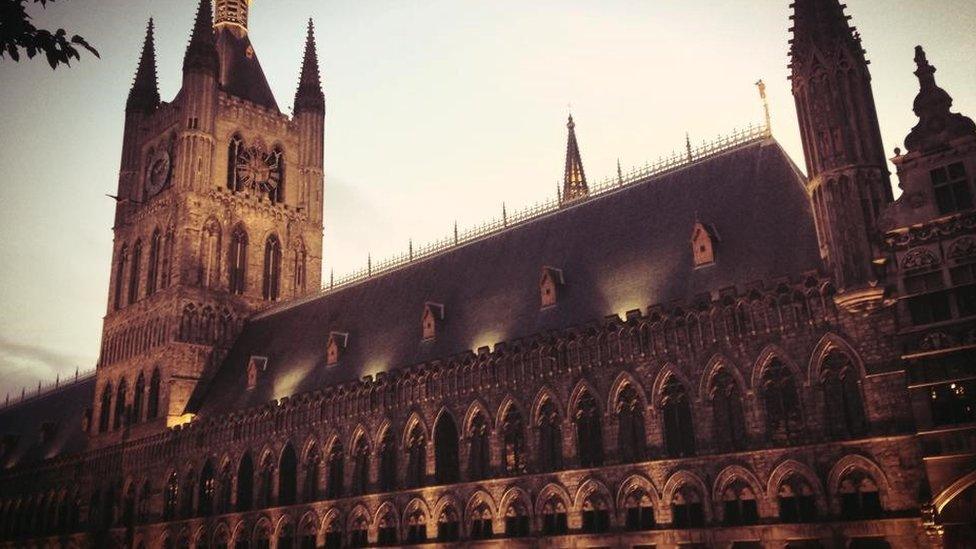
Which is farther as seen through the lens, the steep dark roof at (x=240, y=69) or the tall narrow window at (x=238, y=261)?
the steep dark roof at (x=240, y=69)

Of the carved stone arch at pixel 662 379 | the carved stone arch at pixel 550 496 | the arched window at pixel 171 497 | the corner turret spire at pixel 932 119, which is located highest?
the corner turret spire at pixel 932 119

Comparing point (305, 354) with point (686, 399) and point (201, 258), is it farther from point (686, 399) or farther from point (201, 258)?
point (686, 399)

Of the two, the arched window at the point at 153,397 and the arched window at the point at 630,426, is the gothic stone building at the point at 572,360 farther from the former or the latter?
the arched window at the point at 153,397

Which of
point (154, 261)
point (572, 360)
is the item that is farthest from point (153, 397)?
point (572, 360)

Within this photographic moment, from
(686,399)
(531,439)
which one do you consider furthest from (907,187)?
(531,439)

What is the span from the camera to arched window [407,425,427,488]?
36.1m

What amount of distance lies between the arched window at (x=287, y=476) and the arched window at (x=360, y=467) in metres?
4.38

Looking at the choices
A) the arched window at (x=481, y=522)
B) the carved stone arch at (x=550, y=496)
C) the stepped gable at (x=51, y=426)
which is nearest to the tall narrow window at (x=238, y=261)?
the stepped gable at (x=51, y=426)

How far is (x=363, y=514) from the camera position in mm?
37500

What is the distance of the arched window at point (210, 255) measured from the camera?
177ft

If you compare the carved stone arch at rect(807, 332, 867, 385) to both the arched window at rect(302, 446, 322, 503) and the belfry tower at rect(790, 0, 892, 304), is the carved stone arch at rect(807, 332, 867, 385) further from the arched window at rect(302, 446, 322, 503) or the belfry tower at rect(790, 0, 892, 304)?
the arched window at rect(302, 446, 322, 503)

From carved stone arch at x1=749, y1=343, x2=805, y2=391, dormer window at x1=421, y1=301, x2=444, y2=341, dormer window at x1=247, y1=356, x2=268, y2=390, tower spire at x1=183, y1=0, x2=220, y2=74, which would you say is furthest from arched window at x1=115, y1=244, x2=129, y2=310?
carved stone arch at x1=749, y1=343, x2=805, y2=391

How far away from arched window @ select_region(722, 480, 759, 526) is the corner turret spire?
38.7ft

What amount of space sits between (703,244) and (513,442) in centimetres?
1063
